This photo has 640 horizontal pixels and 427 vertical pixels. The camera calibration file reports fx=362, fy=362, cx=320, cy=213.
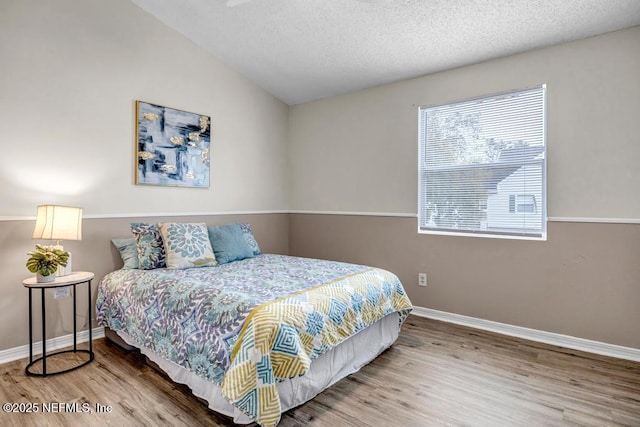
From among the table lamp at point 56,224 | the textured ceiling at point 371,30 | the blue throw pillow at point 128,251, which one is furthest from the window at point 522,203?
the table lamp at point 56,224

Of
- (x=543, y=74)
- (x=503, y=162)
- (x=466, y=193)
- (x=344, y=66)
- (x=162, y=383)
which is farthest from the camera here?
(x=344, y=66)

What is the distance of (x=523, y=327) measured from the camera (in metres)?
3.08

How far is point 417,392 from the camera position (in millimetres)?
2180

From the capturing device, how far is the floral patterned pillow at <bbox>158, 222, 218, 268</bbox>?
2.95 meters

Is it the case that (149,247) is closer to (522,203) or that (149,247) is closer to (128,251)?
(128,251)

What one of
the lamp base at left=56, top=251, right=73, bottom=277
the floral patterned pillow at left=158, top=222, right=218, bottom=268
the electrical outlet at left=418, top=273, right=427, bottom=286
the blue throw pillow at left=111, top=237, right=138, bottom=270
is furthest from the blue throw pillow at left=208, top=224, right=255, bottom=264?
the electrical outlet at left=418, top=273, right=427, bottom=286

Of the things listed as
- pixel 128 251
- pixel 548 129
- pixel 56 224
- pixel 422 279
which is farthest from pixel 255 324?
pixel 548 129

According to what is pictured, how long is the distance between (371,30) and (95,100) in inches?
94.3

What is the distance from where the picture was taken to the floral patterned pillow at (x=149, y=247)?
291 centimetres

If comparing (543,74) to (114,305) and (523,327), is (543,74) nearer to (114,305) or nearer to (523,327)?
(523,327)

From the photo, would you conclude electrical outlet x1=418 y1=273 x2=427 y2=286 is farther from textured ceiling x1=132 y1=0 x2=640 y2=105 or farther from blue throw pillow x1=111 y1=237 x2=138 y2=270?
blue throw pillow x1=111 y1=237 x2=138 y2=270

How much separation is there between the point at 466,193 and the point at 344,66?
1753 millimetres

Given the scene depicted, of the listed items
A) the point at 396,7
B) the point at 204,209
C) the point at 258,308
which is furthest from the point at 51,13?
the point at 258,308

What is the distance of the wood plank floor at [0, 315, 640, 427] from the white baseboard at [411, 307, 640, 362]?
0.32ft
